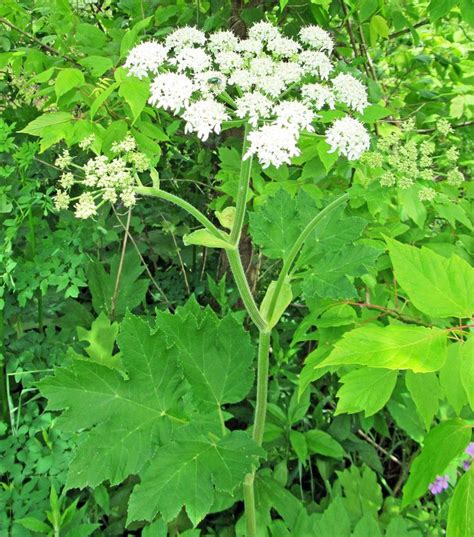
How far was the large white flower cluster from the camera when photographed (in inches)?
41.8

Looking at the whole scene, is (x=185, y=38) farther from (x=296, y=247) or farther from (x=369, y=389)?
(x=369, y=389)

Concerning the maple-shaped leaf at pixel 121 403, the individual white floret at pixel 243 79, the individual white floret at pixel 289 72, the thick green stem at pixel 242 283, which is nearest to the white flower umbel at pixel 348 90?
the individual white floret at pixel 289 72

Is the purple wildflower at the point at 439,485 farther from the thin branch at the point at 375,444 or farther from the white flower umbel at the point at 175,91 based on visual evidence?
the white flower umbel at the point at 175,91

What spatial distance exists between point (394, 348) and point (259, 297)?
1358 millimetres

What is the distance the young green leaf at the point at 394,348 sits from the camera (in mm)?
794

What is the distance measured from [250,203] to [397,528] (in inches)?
40.6

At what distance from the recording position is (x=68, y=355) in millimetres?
1640

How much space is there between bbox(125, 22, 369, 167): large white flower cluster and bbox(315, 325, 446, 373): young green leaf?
1.12 feet

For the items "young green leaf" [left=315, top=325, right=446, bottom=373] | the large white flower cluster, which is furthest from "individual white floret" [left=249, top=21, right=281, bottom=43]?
"young green leaf" [left=315, top=325, right=446, bottom=373]

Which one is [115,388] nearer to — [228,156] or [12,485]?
[12,485]

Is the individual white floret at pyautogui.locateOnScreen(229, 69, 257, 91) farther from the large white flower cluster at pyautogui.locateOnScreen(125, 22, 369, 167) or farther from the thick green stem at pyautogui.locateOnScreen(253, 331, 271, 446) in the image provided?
the thick green stem at pyautogui.locateOnScreen(253, 331, 271, 446)

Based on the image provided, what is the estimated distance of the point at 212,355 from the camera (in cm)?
123

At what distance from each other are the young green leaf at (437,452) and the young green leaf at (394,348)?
0.40 ft

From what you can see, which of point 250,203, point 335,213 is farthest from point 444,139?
point 335,213
